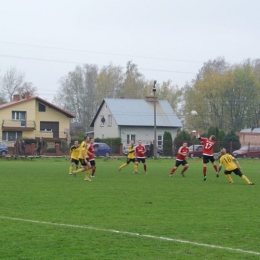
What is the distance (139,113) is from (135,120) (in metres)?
1.45

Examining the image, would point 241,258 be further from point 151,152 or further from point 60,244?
point 151,152

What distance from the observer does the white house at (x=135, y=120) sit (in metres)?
81.3

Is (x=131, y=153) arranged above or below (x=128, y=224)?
above

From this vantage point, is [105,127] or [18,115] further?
[105,127]

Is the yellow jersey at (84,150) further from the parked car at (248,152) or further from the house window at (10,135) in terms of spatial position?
the house window at (10,135)

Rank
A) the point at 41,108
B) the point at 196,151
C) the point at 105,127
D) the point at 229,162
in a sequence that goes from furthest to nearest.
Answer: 1. the point at 105,127
2. the point at 41,108
3. the point at 196,151
4. the point at 229,162

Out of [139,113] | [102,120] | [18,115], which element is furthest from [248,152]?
[18,115]

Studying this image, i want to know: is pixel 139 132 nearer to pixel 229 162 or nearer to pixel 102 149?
pixel 102 149

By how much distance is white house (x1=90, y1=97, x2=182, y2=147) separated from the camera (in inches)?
3201

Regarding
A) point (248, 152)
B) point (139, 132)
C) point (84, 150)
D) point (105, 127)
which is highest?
point (105, 127)

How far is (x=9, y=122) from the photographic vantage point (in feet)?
258

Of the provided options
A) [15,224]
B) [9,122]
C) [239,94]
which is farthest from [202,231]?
[239,94]

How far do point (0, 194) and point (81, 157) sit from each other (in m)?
7.70

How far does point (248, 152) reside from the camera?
212 ft
